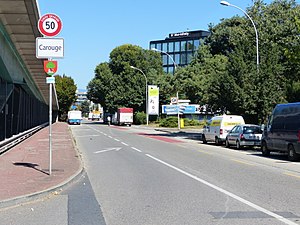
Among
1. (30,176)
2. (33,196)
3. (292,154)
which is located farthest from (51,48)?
(292,154)

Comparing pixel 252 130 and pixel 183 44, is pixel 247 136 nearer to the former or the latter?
pixel 252 130

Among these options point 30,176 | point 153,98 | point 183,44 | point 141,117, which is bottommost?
point 30,176

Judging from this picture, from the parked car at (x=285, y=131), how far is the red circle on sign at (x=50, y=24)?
1061 centimetres

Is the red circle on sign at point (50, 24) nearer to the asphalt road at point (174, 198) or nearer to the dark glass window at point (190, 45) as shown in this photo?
the asphalt road at point (174, 198)

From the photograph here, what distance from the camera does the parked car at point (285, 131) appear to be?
1817 cm

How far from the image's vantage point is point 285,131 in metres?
19.1

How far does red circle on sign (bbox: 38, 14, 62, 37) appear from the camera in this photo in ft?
40.1

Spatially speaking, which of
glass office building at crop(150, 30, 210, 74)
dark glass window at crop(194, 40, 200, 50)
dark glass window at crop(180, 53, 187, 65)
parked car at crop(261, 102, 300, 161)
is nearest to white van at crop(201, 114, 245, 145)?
parked car at crop(261, 102, 300, 161)

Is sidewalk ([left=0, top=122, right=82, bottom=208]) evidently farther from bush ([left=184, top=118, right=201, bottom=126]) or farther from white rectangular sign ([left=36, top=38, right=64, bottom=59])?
bush ([left=184, top=118, right=201, bottom=126])

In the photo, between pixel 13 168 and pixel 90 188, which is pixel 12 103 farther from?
pixel 90 188

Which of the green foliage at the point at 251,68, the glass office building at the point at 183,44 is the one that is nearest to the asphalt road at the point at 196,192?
the green foliage at the point at 251,68

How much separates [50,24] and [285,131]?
449 inches

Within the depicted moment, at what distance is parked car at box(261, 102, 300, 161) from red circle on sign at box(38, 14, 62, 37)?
10.6 metres

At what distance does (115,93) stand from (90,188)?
76.6 m
